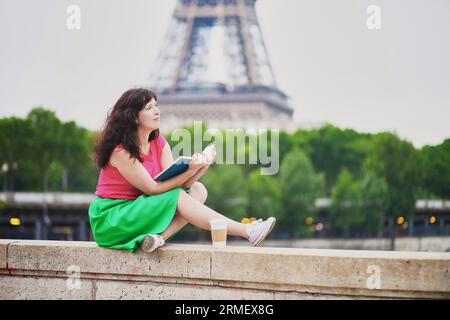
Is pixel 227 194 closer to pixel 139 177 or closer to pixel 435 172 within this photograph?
pixel 435 172

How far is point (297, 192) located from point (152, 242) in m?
41.8

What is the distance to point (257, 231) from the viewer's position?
16.4 ft

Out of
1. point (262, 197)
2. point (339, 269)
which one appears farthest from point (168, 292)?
point (262, 197)

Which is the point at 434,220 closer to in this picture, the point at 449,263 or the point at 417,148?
the point at 417,148

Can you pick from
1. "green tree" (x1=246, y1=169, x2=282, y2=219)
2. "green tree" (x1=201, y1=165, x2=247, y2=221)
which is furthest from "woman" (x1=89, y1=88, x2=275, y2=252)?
"green tree" (x1=246, y1=169, x2=282, y2=219)

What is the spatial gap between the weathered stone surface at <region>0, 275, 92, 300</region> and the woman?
1.15ft

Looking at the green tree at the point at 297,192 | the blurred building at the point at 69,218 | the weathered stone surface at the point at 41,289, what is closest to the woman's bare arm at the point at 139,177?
the weathered stone surface at the point at 41,289

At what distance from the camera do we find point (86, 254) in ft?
17.2

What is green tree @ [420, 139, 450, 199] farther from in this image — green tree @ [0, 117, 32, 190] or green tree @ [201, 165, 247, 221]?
green tree @ [0, 117, 32, 190]

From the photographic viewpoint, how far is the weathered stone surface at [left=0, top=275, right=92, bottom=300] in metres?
5.27

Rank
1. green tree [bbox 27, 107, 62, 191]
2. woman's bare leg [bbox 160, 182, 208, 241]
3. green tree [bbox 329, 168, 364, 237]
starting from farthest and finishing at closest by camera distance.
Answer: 1. green tree [bbox 329, 168, 364, 237]
2. green tree [bbox 27, 107, 62, 191]
3. woman's bare leg [bbox 160, 182, 208, 241]

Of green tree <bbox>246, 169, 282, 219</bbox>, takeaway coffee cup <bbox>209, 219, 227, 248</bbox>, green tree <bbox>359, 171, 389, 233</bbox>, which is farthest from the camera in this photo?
green tree <bbox>359, 171, 389, 233</bbox>

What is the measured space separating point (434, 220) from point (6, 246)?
146 feet
